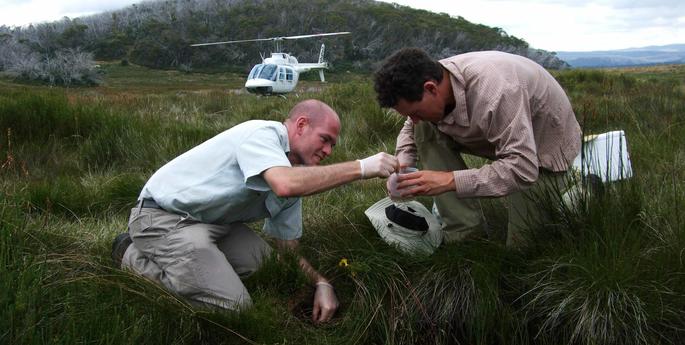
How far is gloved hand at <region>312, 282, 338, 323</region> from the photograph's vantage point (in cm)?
336

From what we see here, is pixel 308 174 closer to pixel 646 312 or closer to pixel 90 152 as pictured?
pixel 646 312

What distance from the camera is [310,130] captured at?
3307mm

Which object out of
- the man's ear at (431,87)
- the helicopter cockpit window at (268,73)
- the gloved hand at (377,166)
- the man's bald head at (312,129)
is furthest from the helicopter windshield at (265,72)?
the gloved hand at (377,166)

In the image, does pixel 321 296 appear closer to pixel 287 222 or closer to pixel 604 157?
pixel 287 222

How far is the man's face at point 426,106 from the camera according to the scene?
3252 millimetres

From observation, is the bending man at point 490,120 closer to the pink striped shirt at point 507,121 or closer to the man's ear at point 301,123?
the pink striped shirt at point 507,121

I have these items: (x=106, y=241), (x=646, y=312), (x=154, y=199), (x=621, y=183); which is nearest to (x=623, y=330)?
(x=646, y=312)

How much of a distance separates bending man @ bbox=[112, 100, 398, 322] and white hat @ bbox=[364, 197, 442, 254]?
0.50m

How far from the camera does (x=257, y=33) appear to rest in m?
104

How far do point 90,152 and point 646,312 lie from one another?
5286mm

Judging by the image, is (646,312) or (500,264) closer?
(646,312)

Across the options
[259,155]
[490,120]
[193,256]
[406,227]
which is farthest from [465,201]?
[193,256]

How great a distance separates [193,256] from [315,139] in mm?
876

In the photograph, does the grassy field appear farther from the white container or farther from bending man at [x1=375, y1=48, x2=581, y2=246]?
bending man at [x1=375, y1=48, x2=581, y2=246]
